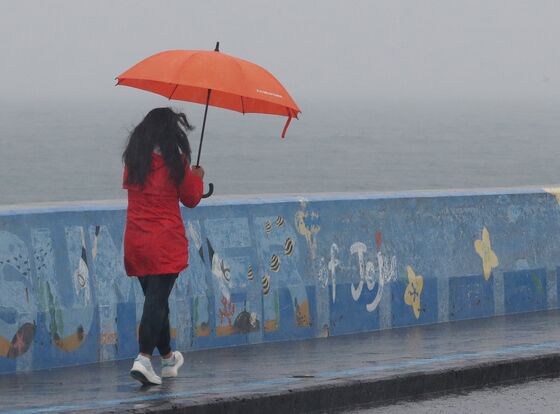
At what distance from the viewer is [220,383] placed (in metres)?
7.23

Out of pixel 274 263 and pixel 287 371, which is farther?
pixel 274 263

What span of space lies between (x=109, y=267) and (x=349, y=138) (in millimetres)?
111099

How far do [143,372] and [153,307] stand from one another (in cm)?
34

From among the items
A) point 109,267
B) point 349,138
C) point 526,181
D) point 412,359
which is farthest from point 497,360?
point 349,138

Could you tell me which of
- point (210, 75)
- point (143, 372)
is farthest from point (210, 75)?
point (143, 372)

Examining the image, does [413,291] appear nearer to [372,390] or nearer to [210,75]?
[372,390]

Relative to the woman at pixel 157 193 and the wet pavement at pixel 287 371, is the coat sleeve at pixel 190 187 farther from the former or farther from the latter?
the wet pavement at pixel 287 371

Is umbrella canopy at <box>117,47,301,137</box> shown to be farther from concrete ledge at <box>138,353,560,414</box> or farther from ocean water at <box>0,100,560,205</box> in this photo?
ocean water at <box>0,100,560,205</box>

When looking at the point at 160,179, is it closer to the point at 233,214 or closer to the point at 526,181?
the point at 233,214

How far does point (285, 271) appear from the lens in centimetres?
905

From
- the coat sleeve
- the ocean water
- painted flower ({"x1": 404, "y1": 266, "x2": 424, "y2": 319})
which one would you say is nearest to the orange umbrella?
the coat sleeve

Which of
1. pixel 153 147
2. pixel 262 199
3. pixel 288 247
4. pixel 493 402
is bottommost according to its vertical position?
pixel 493 402

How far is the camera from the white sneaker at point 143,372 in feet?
23.1

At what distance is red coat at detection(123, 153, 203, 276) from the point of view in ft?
22.8
